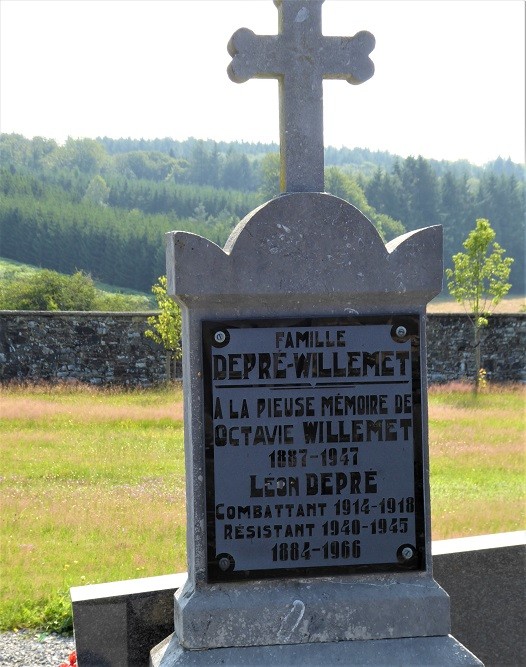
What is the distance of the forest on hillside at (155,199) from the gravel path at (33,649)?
100ft

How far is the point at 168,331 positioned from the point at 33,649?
501 inches

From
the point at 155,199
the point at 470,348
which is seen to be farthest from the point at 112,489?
the point at 155,199

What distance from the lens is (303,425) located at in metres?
3.27

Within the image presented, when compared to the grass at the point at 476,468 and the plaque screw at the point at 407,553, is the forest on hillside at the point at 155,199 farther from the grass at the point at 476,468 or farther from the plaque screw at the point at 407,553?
the plaque screw at the point at 407,553

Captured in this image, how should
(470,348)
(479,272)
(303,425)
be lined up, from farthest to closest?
(479,272)
(470,348)
(303,425)

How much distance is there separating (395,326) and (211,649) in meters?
1.42

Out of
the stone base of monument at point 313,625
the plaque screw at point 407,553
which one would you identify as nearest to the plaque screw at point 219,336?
the stone base of monument at point 313,625

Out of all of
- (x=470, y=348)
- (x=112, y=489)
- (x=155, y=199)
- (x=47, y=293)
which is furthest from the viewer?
(x=155, y=199)

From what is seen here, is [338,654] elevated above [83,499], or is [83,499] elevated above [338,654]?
[338,654]

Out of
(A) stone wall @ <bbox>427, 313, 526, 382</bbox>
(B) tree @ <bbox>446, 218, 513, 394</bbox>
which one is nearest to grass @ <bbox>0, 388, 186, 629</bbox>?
(A) stone wall @ <bbox>427, 313, 526, 382</bbox>

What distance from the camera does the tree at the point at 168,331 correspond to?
17.5 meters

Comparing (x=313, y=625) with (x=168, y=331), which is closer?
(x=313, y=625)

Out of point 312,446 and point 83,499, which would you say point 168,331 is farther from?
point 312,446

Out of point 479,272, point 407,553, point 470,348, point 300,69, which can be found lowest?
point 407,553
